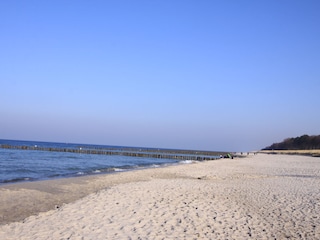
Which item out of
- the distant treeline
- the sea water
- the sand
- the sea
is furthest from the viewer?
the distant treeline

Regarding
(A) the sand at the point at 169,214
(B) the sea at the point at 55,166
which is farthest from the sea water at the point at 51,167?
(A) the sand at the point at 169,214

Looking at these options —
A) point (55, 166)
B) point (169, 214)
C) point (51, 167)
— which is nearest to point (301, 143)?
point (55, 166)

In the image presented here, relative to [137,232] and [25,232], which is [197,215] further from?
[25,232]

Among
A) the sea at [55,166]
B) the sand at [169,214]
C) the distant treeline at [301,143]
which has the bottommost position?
the sea at [55,166]

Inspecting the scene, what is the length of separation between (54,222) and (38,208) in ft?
8.18

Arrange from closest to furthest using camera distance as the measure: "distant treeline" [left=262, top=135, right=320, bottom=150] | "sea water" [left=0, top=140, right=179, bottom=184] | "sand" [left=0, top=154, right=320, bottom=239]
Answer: "sand" [left=0, top=154, right=320, bottom=239]
"sea water" [left=0, top=140, right=179, bottom=184]
"distant treeline" [left=262, top=135, right=320, bottom=150]

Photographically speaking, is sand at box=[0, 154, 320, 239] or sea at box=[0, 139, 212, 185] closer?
sand at box=[0, 154, 320, 239]

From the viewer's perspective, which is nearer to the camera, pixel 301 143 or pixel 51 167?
pixel 51 167

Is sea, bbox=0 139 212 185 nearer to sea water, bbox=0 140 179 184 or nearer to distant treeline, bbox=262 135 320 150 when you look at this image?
sea water, bbox=0 140 179 184

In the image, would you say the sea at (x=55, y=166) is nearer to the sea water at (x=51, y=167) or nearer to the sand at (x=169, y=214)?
the sea water at (x=51, y=167)

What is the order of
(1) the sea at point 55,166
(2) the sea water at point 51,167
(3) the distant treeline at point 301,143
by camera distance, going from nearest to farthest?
(2) the sea water at point 51,167, (1) the sea at point 55,166, (3) the distant treeline at point 301,143

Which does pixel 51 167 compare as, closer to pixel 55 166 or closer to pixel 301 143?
pixel 55 166

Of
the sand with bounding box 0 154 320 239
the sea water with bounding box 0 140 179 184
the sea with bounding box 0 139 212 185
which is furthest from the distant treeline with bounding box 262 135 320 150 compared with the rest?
the sand with bounding box 0 154 320 239

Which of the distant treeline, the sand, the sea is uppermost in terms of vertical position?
the distant treeline
